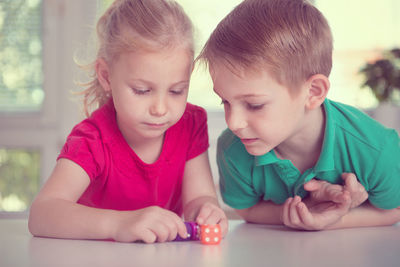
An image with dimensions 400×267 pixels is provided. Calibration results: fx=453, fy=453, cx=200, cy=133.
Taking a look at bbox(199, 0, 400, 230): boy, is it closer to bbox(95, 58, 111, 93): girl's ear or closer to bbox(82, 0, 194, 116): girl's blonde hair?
bbox(82, 0, 194, 116): girl's blonde hair

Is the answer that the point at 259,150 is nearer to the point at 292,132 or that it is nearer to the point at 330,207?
the point at 292,132

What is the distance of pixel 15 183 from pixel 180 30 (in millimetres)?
2514

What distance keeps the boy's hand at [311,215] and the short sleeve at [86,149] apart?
0.45 meters

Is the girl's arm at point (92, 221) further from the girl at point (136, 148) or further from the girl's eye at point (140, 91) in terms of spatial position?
the girl's eye at point (140, 91)

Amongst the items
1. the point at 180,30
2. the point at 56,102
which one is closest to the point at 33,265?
the point at 180,30

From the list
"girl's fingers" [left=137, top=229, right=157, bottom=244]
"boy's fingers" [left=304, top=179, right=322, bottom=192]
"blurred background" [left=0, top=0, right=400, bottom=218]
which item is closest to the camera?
"girl's fingers" [left=137, top=229, right=157, bottom=244]

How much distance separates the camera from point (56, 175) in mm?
998

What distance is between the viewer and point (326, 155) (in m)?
1.06

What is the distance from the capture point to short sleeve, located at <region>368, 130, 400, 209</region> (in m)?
1.07

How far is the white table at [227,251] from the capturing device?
703 millimetres

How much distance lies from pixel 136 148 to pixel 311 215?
48 cm

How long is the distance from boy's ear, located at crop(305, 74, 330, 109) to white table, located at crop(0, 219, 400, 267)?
293 mm

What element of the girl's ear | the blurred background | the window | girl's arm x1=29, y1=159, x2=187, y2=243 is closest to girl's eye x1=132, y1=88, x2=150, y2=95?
the girl's ear

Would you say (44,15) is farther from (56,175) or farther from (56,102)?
(56,175)
